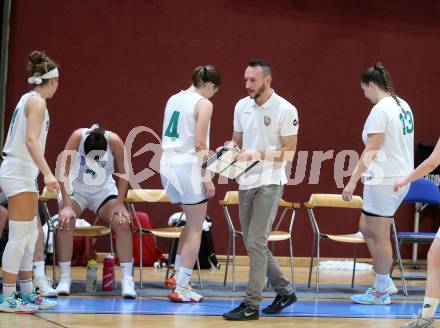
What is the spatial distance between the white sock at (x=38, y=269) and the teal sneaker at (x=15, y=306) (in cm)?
91

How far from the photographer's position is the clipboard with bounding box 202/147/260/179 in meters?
5.41

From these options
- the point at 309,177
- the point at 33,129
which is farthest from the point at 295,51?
the point at 33,129

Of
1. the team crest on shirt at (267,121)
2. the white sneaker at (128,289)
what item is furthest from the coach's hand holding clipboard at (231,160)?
the white sneaker at (128,289)

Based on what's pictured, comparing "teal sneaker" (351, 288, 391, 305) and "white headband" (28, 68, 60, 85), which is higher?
"white headband" (28, 68, 60, 85)

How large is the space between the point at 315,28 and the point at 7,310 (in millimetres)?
6388

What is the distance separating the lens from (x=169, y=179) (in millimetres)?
6367

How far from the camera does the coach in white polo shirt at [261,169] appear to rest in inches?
215

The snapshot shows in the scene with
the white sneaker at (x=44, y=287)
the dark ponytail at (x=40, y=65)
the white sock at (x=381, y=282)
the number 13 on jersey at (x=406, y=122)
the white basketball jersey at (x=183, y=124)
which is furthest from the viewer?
the white sock at (x=381, y=282)

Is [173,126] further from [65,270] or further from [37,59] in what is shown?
[65,270]

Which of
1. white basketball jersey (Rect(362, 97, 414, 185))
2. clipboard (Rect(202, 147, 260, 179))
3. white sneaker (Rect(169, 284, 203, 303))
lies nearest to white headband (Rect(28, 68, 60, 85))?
clipboard (Rect(202, 147, 260, 179))

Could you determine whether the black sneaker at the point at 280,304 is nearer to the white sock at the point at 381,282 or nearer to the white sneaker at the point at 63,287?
the white sock at the point at 381,282

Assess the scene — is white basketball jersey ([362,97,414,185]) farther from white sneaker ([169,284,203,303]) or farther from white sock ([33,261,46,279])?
white sock ([33,261,46,279])

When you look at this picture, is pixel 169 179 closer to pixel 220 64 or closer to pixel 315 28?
pixel 220 64

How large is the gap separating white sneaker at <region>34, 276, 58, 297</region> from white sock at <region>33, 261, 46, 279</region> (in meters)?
0.03
